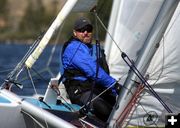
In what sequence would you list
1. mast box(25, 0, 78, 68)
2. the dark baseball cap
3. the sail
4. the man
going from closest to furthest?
mast box(25, 0, 78, 68), the man, the dark baseball cap, the sail

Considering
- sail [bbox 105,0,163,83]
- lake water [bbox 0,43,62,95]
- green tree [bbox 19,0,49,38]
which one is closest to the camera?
sail [bbox 105,0,163,83]

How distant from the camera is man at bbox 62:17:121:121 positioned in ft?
18.8

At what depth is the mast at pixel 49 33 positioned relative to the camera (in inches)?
220

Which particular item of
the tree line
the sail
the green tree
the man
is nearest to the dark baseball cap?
the man

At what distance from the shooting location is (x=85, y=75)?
5.78 metres

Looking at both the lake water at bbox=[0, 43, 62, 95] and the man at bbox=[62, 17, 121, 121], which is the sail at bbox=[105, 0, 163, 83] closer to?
the man at bbox=[62, 17, 121, 121]

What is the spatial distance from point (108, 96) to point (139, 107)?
0.58m

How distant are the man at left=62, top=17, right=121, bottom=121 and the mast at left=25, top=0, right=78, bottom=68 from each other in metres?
0.17

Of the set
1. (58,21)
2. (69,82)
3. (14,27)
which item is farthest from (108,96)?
(14,27)

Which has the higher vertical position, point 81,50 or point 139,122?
point 81,50

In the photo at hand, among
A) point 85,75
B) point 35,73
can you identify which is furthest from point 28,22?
point 85,75

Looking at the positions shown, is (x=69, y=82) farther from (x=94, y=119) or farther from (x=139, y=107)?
(x=139, y=107)

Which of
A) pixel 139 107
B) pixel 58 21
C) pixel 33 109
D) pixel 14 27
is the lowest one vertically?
pixel 33 109

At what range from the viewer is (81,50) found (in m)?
5.79
